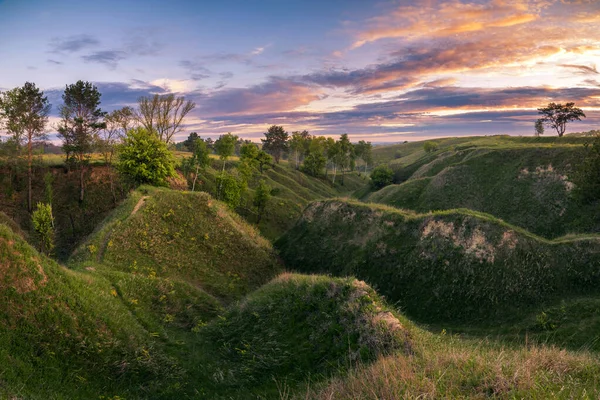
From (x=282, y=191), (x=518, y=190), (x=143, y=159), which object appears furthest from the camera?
(x=282, y=191)

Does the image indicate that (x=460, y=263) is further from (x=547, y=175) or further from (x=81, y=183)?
(x=81, y=183)

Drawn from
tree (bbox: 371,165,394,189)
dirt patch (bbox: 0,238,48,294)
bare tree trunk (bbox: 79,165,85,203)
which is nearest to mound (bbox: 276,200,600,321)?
dirt patch (bbox: 0,238,48,294)

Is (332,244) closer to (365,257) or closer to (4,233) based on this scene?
(365,257)

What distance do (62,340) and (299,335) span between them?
1038cm

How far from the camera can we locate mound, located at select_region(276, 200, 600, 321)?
24.5m

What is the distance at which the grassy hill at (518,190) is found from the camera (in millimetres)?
43312

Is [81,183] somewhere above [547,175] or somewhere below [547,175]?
below

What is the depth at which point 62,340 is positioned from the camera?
13.3m

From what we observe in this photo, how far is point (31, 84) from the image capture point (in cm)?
5356

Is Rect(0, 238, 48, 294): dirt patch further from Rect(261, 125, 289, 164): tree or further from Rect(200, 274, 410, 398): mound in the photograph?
Rect(261, 125, 289, 164): tree

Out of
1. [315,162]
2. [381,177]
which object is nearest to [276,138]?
[315,162]

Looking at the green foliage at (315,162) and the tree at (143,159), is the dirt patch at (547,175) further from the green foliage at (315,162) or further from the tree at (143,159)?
the green foliage at (315,162)

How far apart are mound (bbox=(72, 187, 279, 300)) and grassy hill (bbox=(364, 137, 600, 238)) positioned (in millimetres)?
36678

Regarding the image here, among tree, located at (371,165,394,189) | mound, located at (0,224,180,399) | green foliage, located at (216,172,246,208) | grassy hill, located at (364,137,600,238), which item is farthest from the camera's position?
tree, located at (371,165,394,189)
